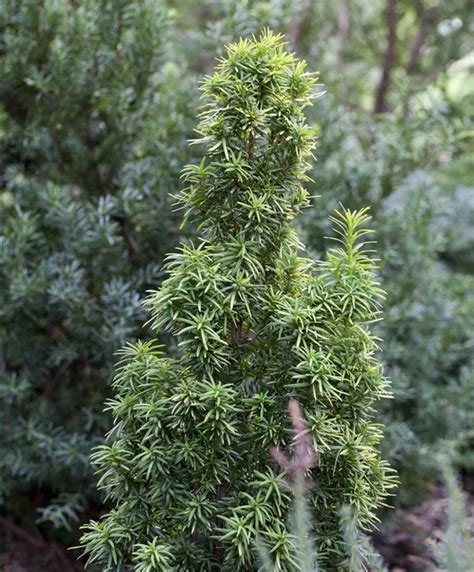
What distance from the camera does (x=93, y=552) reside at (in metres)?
2.09

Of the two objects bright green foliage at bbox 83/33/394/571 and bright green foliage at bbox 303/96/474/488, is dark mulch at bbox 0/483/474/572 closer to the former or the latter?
bright green foliage at bbox 303/96/474/488

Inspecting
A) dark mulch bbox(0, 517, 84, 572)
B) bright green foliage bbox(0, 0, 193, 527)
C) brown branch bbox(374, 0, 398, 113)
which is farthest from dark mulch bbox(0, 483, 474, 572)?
brown branch bbox(374, 0, 398, 113)

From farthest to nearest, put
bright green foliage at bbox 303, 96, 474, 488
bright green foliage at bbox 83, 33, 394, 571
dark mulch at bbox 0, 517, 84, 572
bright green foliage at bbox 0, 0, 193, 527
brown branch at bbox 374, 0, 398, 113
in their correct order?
1. brown branch at bbox 374, 0, 398, 113
2. bright green foliage at bbox 303, 96, 474, 488
3. dark mulch at bbox 0, 517, 84, 572
4. bright green foliage at bbox 0, 0, 193, 527
5. bright green foliage at bbox 83, 33, 394, 571

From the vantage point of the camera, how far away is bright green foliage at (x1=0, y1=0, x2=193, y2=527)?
3535 mm

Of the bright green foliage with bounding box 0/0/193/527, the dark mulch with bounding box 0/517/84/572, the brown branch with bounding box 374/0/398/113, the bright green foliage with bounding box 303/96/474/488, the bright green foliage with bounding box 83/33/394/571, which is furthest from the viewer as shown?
the brown branch with bounding box 374/0/398/113

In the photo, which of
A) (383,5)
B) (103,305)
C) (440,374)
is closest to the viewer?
(103,305)

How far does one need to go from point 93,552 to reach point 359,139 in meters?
5.18

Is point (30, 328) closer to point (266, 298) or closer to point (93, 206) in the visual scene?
point (93, 206)

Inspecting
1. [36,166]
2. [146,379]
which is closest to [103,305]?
[36,166]

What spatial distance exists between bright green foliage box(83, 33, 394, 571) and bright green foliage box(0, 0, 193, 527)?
1277 mm

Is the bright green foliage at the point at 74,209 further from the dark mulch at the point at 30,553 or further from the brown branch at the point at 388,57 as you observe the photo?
the brown branch at the point at 388,57

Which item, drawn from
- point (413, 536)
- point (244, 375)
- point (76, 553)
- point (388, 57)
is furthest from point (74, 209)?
point (388, 57)

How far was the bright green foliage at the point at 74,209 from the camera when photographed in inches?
139

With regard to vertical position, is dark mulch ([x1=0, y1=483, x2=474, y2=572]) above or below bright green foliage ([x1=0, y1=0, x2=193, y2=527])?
below
